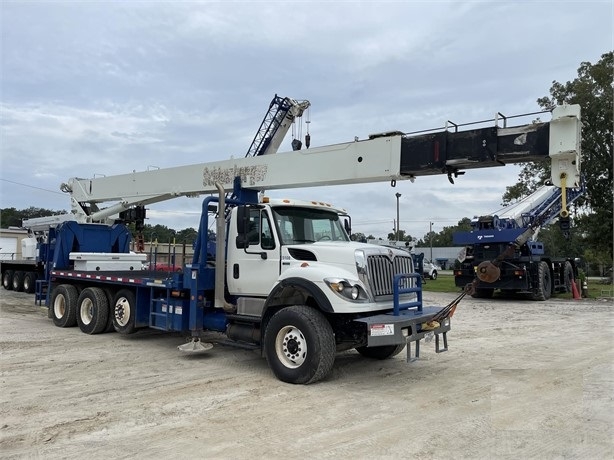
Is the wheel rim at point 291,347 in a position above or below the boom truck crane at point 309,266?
below

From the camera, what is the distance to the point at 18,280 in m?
23.9

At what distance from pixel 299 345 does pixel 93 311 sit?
5827 millimetres

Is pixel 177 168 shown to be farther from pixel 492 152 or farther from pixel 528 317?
pixel 528 317

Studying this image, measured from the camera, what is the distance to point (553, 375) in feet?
24.7

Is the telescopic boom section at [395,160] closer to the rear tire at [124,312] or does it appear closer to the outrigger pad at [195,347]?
the rear tire at [124,312]

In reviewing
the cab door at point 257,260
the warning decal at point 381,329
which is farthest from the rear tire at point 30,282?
the warning decal at point 381,329

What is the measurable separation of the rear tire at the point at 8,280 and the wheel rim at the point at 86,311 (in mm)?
16258

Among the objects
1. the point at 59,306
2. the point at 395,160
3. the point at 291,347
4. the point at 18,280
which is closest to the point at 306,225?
the point at 395,160

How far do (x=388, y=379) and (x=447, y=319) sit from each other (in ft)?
4.06

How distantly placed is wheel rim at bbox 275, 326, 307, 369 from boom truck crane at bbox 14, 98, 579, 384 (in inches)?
0.6

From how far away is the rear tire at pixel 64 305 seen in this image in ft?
37.5

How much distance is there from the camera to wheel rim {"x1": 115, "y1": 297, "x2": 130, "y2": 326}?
396 inches

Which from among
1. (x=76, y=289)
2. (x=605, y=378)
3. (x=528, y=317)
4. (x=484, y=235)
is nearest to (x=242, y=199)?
(x=76, y=289)

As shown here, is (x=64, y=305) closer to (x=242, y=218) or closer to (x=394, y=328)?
(x=242, y=218)
